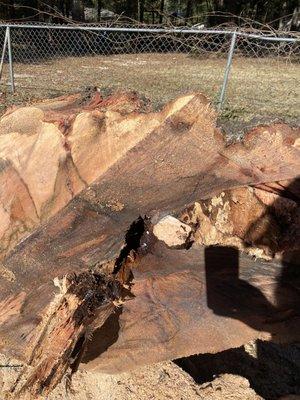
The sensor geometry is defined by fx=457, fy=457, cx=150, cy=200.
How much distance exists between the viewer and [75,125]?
6.72ft

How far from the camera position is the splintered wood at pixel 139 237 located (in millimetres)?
1791

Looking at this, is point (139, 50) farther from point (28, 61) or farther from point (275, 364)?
point (275, 364)

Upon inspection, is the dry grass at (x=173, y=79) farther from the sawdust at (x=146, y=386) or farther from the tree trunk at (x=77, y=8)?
the tree trunk at (x=77, y=8)

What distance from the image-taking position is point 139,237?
188 centimetres

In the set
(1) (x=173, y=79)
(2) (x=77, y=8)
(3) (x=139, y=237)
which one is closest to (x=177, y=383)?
(3) (x=139, y=237)

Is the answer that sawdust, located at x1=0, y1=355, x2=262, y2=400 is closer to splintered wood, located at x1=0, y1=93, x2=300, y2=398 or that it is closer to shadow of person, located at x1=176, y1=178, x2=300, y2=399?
splintered wood, located at x1=0, y1=93, x2=300, y2=398

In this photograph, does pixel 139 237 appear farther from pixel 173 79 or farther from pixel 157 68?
pixel 157 68

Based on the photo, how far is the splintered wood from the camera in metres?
1.79

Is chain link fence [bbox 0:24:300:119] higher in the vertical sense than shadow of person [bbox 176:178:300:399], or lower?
lower

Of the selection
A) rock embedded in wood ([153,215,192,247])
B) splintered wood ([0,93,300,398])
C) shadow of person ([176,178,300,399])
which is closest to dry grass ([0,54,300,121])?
splintered wood ([0,93,300,398])

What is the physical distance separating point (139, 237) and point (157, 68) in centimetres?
1081

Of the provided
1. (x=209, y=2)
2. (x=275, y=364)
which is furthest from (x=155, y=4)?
(x=275, y=364)

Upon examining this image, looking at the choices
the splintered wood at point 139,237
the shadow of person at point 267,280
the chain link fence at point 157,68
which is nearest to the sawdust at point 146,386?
the splintered wood at point 139,237

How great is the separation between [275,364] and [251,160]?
1583 mm
